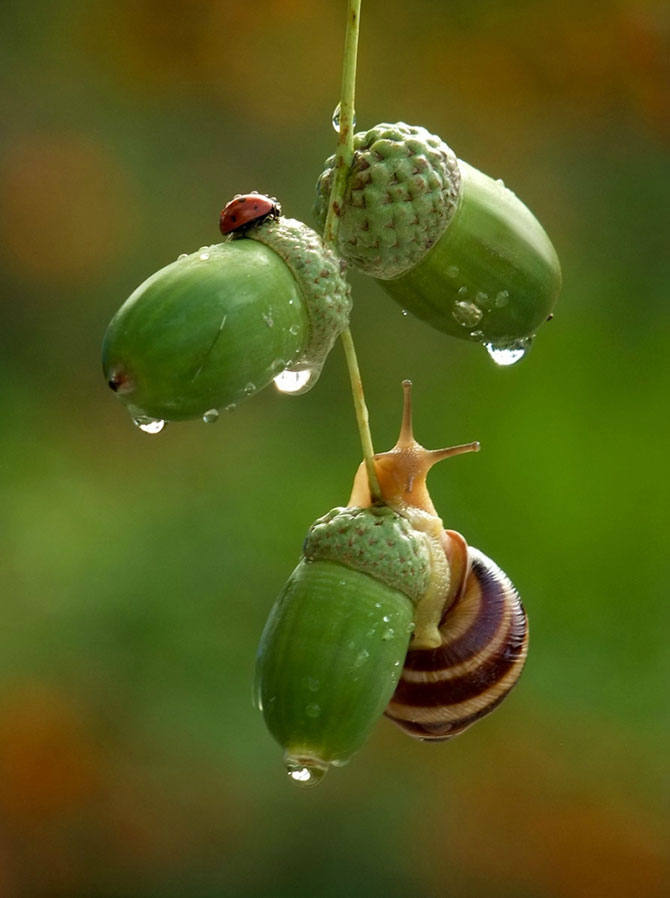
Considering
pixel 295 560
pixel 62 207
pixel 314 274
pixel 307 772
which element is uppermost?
pixel 62 207

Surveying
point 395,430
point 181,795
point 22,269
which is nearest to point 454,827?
point 181,795

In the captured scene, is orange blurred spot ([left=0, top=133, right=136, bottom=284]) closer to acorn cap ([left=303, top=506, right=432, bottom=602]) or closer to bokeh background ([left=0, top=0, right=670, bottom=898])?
bokeh background ([left=0, top=0, right=670, bottom=898])

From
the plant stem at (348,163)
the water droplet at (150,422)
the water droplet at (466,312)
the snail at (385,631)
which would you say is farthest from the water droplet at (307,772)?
the water droplet at (466,312)

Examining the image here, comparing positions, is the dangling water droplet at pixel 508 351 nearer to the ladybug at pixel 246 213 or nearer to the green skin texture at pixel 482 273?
the green skin texture at pixel 482 273

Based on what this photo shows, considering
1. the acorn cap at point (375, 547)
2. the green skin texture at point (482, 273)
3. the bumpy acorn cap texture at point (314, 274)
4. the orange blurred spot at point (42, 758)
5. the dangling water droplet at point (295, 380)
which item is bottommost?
the acorn cap at point (375, 547)

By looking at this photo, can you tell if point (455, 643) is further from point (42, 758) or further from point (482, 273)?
point (42, 758)

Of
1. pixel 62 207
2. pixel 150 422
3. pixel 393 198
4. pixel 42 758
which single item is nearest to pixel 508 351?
pixel 393 198

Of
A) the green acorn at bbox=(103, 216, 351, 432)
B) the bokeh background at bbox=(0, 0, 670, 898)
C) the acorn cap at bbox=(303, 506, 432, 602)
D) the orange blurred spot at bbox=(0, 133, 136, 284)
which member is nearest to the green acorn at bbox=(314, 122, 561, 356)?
the green acorn at bbox=(103, 216, 351, 432)

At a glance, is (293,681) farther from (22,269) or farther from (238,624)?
(22,269)
